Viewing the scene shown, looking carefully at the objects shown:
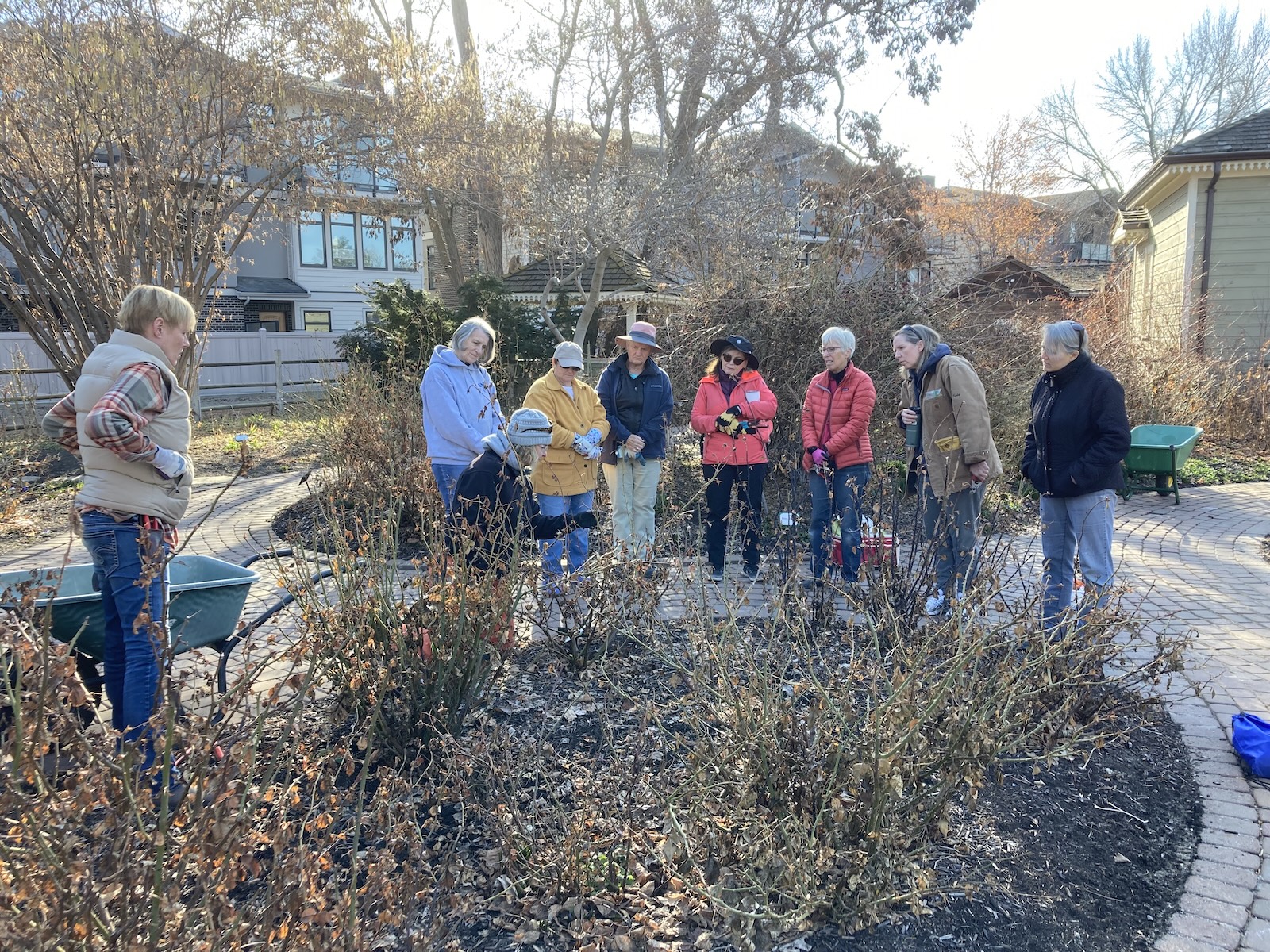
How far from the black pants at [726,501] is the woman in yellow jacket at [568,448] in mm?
1003

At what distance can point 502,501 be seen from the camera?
14.9 ft

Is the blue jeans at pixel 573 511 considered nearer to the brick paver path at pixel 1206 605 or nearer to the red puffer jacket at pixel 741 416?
the brick paver path at pixel 1206 605

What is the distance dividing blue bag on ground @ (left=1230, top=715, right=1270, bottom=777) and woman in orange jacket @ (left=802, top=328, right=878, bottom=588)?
2.38m

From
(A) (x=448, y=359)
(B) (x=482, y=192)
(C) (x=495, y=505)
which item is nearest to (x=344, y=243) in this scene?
(B) (x=482, y=192)

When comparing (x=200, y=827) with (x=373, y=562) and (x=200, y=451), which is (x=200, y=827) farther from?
(x=200, y=451)

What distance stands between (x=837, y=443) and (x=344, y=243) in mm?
33287

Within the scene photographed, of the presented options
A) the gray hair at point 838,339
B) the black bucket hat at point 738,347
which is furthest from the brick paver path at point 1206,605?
the gray hair at point 838,339

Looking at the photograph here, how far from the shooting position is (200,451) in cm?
1273

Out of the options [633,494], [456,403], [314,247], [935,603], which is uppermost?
[314,247]

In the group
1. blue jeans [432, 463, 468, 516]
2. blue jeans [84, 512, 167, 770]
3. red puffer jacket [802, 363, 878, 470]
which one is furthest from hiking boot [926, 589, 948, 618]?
blue jeans [84, 512, 167, 770]

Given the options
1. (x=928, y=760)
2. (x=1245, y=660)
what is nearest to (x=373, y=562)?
(x=928, y=760)

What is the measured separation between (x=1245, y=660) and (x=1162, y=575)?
2.02m

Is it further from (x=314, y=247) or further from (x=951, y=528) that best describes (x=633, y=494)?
(x=314, y=247)

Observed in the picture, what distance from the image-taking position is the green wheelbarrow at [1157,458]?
9500mm
